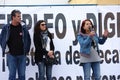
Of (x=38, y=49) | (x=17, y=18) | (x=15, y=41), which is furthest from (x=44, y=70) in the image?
(x=17, y=18)

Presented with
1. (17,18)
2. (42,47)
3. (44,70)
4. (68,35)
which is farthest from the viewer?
(68,35)

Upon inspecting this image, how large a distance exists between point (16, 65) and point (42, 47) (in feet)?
2.55

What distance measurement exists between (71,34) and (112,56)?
1213 mm

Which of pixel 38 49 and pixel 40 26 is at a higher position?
pixel 40 26

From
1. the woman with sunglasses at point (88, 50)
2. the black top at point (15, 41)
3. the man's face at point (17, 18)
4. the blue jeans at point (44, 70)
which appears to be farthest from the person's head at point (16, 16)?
the woman with sunglasses at point (88, 50)

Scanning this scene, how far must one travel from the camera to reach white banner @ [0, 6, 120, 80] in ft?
38.7

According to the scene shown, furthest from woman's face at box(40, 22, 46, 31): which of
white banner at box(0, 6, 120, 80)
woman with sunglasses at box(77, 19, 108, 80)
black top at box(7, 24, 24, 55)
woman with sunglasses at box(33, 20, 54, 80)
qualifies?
woman with sunglasses at box(77, 19, 108, 80)

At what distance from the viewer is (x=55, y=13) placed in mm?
11883

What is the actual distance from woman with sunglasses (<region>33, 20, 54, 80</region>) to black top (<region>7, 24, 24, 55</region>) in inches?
18.8

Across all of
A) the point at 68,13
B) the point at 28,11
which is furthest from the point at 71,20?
the point at 28,11

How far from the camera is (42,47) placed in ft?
36.8

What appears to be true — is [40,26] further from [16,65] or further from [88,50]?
[88,50]

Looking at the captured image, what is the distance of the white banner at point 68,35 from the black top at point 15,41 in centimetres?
77

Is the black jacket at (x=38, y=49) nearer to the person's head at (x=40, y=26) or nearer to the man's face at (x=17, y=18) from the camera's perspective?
the person's head at (x=40, y=26)
